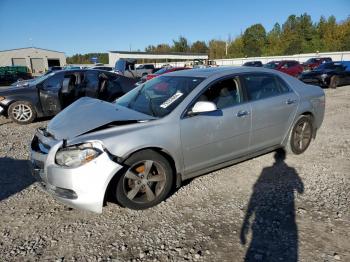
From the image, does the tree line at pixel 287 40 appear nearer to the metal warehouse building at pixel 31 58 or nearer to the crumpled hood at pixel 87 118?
the metal warehouse building at pixel 31 58

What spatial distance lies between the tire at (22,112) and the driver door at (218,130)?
6.30 m

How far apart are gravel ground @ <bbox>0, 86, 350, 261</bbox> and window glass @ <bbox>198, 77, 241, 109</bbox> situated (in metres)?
1.09

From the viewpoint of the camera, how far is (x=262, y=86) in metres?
4.57

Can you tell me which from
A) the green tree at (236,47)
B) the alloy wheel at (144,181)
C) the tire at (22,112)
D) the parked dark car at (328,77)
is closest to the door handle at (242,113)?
the alloy wheel at (144,181)

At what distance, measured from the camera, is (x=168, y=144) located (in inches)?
137

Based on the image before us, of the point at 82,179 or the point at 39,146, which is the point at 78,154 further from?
the point at 39,146

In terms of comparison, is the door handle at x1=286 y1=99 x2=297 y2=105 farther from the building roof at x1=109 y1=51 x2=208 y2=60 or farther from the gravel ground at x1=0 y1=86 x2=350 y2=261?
the building roof at x1=109 y1=51 x2=208 y2=60

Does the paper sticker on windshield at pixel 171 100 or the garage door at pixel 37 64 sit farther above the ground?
the garage door at pixel 37 64

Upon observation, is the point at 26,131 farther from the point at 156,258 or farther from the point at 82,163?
the point at 156,258

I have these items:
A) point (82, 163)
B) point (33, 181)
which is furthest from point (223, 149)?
point (33, 181)

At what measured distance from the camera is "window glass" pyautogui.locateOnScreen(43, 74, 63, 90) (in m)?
8.65

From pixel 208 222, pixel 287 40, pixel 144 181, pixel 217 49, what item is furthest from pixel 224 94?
pixel 217 49

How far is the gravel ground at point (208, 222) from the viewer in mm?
2766

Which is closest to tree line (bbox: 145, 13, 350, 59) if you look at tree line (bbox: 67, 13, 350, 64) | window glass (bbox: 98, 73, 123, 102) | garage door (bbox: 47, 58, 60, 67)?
tree line (bbox: 67, 13, 350, 64)
